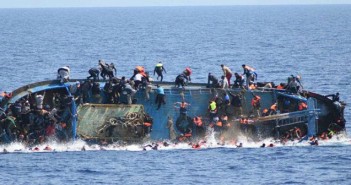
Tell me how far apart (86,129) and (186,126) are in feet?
30.0

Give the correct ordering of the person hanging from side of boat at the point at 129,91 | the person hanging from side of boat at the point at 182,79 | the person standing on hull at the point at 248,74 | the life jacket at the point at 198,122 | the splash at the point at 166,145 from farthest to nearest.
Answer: the person standing on hull at the point at 248,74
the person hanging from side of boat at the point at 182,79
the life jacket at the point at 198,122
the person hanging from side of boat at the point at 129,91
the splash at the point at 166,145

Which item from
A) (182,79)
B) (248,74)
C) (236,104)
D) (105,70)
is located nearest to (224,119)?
(236,104)

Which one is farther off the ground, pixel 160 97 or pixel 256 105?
pixel 160 97

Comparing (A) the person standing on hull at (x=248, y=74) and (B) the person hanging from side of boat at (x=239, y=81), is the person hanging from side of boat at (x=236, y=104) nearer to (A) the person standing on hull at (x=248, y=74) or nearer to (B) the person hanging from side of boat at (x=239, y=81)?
(B) the person hanging from side of boat at (x=239, y=81)

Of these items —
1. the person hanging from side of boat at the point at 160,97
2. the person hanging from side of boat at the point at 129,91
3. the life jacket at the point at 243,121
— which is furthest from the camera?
the life jacket at the point at 243,121

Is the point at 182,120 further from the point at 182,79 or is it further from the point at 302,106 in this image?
the point at 302,106

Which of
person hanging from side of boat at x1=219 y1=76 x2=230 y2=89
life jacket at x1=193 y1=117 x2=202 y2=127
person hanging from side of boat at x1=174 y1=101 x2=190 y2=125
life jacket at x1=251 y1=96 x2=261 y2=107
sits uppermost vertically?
person hanging from side of boat at x1=219 y1=76 x2=230 y2=89

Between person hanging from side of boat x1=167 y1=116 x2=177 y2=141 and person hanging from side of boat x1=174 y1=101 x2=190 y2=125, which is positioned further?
person hanging from side of boat x1=167 y1=116 x2=177 y2=141

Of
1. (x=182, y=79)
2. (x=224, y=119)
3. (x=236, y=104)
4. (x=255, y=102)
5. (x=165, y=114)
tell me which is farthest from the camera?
(x=182, y=79)

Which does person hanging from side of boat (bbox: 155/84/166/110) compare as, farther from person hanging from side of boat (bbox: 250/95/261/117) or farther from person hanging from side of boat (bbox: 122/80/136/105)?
person hanging from side of boat (bbox: 250/95/261/117)

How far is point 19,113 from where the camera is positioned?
310ft

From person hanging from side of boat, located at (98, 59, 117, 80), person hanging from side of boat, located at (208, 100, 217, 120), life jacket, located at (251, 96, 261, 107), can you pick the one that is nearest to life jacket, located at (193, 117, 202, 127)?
person hanging from side of boat, located at (208, 100, 217, 120)

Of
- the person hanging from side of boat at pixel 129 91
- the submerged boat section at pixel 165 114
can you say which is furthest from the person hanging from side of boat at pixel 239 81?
the person hanging from side of boat at pixel 129 91

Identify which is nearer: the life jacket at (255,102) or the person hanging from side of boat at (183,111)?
the person hanging from side of boat at (183,111)
